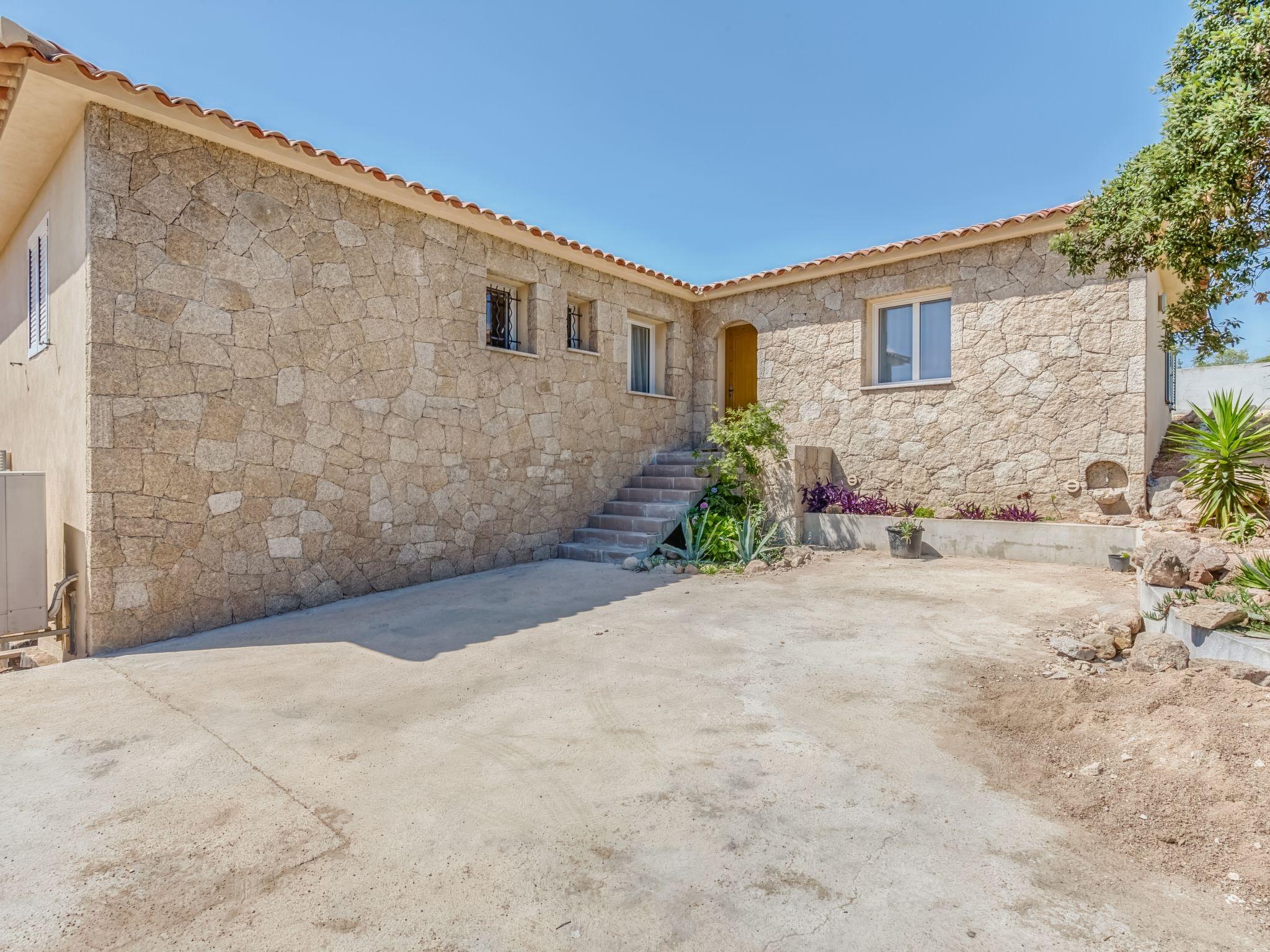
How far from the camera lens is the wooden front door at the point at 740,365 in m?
10.8

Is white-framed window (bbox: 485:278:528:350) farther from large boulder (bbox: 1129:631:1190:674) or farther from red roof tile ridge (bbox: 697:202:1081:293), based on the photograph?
large boulder (bbox: 1129:631:1190:674)

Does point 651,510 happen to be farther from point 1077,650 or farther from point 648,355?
point 1077,650

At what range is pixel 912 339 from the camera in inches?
→ 338

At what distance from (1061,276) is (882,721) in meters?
6.75

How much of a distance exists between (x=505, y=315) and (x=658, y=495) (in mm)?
3124

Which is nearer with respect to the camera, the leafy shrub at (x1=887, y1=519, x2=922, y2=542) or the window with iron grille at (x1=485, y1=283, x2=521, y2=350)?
the leafy shrub at (x1=887, y1=519, x2=922, y2=542)

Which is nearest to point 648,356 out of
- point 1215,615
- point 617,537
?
point 617,537

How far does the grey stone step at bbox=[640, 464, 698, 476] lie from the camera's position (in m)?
9.03

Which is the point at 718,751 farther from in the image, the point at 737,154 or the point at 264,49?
the point at 737,154

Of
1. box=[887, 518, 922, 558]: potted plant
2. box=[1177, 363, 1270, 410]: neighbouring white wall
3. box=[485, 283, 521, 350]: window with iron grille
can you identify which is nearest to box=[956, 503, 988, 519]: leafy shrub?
box=[887, 518, 922, 558]: potted plant

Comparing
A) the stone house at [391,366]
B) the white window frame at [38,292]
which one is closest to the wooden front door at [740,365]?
the stone house at [391,366]

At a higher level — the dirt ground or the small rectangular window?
the small rectangular window

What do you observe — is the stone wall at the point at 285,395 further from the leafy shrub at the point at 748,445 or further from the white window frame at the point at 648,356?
the leafy shrub at the point at 748,445

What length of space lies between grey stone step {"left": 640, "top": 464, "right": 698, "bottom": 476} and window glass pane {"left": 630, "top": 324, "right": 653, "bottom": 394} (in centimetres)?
124
